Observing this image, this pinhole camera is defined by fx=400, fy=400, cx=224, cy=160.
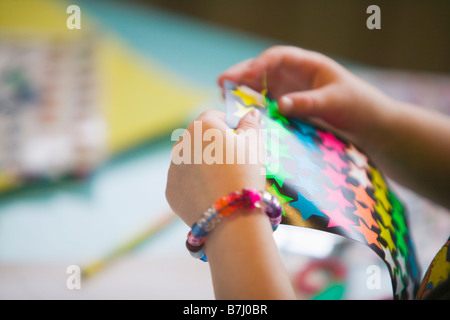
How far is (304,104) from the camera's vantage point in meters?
0.53

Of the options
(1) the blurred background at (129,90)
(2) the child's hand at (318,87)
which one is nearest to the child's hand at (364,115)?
(2) the child's hand at (318,87)

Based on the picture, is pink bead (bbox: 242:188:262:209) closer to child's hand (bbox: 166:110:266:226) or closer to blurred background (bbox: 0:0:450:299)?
child's hand (bbox: 166:110:266:226)

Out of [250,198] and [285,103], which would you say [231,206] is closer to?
[250,198]

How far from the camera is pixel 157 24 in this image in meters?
1.27

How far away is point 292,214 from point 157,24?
1041 millimetres

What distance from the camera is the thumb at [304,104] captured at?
520mm

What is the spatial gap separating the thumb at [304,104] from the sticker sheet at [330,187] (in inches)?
0.6

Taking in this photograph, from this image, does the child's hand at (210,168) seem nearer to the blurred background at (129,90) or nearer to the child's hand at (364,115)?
the child's hand at (364,115)

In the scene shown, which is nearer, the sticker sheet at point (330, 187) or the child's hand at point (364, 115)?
the sticker sheet at point (330, 187)

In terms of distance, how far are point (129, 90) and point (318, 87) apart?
79 centimetres

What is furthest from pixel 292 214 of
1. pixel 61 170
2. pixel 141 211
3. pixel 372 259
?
pixel 61 170

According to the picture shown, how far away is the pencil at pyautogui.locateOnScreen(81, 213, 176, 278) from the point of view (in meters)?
0.92

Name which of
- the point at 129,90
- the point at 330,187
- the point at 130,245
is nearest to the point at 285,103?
the point at 330,187

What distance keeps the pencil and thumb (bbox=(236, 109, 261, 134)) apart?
63 cm
